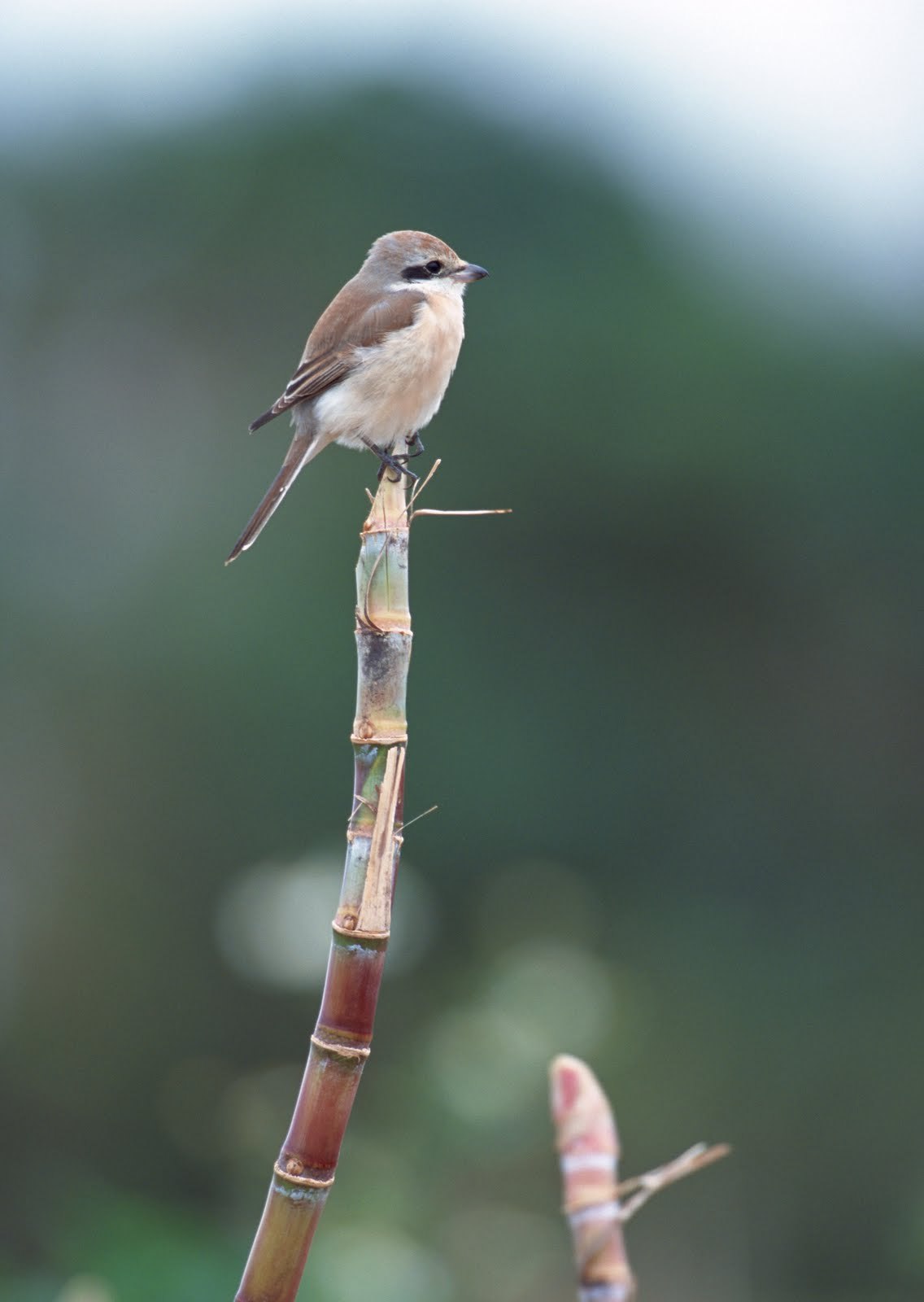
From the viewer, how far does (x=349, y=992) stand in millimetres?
933

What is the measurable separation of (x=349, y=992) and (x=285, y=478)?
187 centimetres

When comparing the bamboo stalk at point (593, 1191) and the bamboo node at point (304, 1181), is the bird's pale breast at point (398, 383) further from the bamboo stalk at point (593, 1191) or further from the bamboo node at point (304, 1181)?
the bamboo stalk at point (593, 1191)

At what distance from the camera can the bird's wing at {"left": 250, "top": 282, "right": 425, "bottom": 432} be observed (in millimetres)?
2811

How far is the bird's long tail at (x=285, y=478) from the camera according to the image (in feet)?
8.21

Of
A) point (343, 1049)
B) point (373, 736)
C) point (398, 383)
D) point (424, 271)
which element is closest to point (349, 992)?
point (343, 1049)

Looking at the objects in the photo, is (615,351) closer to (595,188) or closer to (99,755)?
(595,188)

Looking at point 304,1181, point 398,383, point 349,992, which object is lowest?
point 304,1181

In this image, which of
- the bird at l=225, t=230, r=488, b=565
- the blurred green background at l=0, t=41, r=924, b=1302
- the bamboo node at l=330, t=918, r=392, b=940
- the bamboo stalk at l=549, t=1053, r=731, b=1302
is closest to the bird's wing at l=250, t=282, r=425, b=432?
the bird at l=225, t=230, r=488, b=565

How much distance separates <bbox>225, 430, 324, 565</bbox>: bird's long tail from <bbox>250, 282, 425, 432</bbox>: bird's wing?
9 cm

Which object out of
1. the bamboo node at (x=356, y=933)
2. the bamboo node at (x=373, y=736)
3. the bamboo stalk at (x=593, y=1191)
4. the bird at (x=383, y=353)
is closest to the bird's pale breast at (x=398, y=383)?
the bird at (x=383, y=353)

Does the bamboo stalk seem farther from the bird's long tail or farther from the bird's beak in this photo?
the bird's beak

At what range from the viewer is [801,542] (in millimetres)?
6164

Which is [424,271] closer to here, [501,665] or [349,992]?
[349,992]

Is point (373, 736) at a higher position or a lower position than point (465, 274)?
lower
